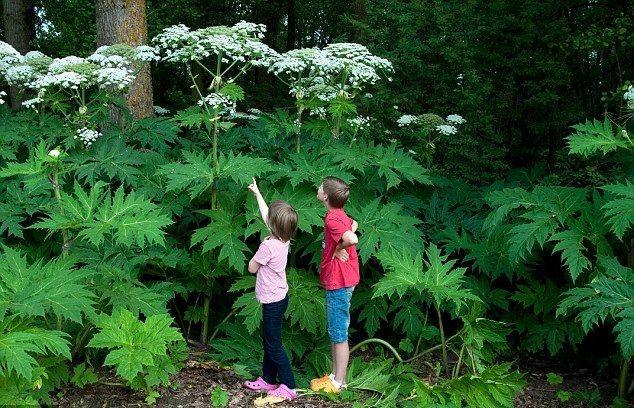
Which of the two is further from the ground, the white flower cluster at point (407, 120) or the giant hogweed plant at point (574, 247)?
the white flower cluster at point (407, 120)

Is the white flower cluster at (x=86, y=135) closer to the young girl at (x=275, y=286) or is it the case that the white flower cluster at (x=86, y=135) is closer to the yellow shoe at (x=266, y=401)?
the young girl at (x=275, y=286)

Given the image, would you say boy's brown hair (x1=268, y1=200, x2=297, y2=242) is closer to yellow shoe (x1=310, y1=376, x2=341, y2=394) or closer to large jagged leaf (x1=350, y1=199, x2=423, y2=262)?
large jagged leaf (x1=350, y1=199, x2=423, y2=262)

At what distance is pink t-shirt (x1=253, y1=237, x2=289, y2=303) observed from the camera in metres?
3.94

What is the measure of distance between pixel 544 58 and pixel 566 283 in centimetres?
384

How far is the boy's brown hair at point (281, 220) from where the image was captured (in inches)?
154

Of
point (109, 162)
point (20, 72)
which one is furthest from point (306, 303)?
point (20, 72)

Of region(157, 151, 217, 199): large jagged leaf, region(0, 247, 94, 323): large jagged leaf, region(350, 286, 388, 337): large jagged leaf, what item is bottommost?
region(350, 286, 388, 337): large jagged leaf

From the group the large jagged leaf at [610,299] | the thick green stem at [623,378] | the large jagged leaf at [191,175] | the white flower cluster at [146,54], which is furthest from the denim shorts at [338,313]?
the white flower cluster at [146,54]

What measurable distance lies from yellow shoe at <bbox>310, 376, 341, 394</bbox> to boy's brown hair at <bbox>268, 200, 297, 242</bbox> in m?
1.08

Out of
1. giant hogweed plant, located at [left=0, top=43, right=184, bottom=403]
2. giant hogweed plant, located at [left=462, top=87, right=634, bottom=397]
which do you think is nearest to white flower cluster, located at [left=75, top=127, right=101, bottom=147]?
giant hogweed plant, located at [left=0, top=43, right=184, bottom=403]

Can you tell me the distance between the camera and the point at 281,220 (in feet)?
12.9

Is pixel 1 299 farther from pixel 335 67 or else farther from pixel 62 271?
pixel 335 67

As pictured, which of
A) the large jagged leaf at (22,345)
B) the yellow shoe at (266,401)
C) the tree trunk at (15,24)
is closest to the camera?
the large jagged leaf at (22,345)

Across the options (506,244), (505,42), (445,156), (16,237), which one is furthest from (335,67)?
(505,42)
